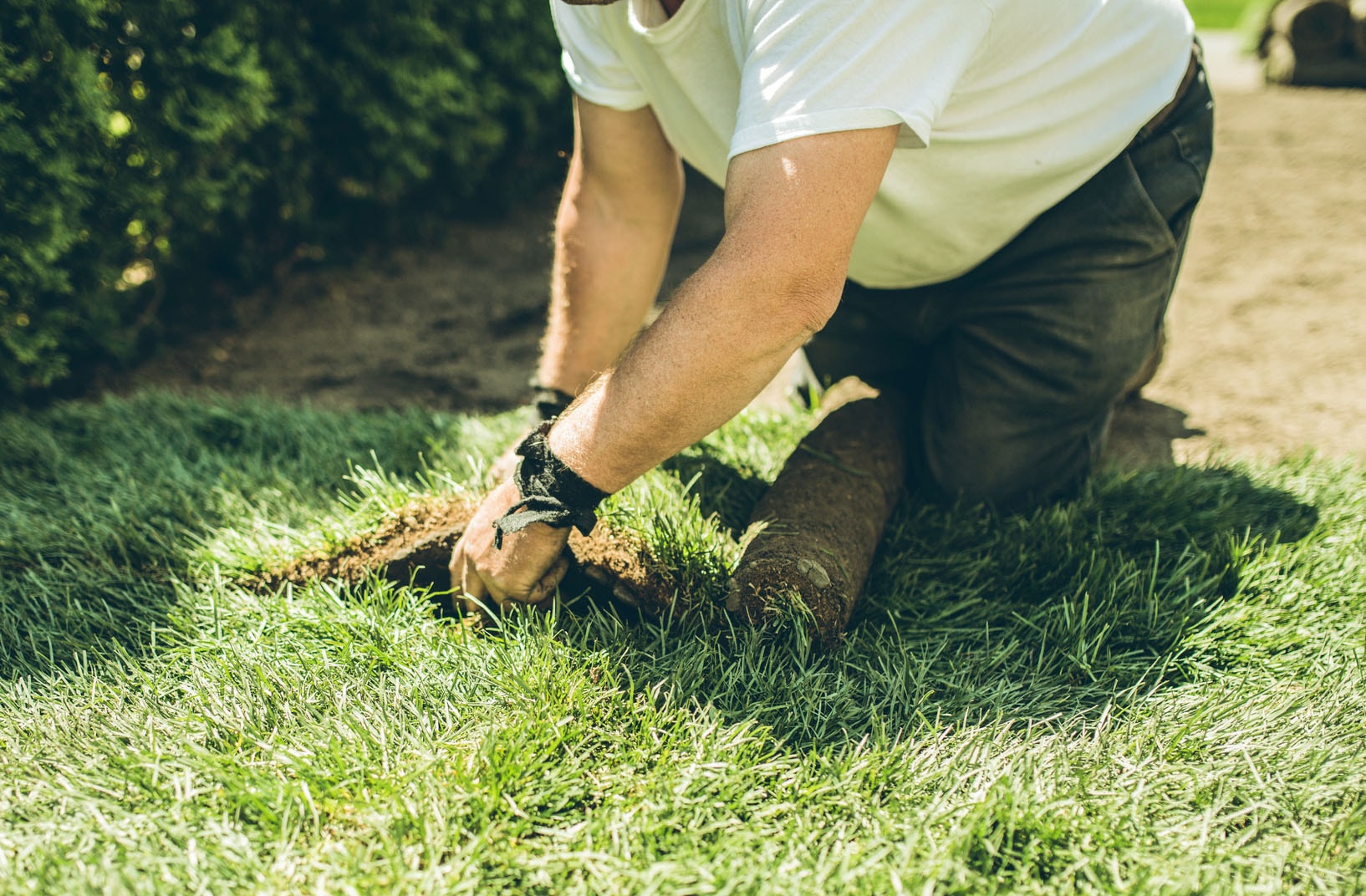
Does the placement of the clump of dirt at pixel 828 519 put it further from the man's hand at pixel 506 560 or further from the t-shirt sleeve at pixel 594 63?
the t-shirt sleeve at pixel 594 63

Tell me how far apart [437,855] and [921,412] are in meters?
1.82

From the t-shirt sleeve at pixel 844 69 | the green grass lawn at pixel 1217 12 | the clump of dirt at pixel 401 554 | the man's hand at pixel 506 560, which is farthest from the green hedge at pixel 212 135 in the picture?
the green grass lawn at pixel 1217 12

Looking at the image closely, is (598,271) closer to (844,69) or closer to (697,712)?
(844,69)

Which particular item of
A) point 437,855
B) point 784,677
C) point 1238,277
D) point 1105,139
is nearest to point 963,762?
point 784,677

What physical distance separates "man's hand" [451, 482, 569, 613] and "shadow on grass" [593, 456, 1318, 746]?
0.25 metres

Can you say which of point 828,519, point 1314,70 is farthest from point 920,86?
point 1314,70

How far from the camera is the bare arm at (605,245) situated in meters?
2.50

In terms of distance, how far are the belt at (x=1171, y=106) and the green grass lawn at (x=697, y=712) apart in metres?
0.93

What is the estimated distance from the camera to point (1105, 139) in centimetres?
216

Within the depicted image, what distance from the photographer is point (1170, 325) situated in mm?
3945

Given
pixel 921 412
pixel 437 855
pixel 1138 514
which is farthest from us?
pixel 921 412

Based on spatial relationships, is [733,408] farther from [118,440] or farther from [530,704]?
[118,440]

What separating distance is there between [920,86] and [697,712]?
1.22m

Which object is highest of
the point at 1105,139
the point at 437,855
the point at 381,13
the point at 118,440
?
the point at 381,13
